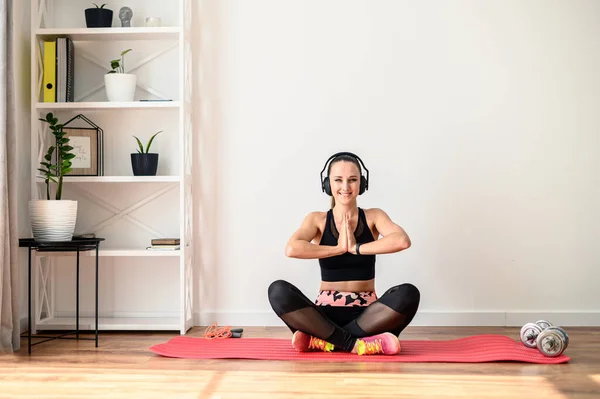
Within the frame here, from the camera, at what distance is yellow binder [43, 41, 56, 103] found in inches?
163

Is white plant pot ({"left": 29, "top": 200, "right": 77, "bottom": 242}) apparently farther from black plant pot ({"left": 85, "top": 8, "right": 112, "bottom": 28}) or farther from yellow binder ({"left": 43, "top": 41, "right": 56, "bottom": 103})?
black plant pot ({"left": 85, "top": 8, "right": 112, "bottom": 28})

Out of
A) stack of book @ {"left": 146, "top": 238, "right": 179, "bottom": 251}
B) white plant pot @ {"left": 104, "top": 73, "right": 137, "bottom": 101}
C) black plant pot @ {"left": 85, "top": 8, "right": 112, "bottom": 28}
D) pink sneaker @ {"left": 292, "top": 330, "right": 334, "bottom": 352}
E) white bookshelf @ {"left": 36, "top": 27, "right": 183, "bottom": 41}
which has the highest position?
black plant pot @ {"left": 85, "top": 8, "right": 112, "bottom": 28}

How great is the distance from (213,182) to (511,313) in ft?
6.29

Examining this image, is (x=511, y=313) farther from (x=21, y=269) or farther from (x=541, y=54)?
(x=21, y=269)

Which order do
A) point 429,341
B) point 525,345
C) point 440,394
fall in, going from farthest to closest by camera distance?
point 429,341 → point 525,345 → point 440,394

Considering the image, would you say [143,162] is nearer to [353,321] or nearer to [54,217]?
[54,217]

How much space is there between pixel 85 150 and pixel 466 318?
2419 millimetres

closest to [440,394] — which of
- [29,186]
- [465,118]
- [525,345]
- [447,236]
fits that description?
[525,345]

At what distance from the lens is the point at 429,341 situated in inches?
148

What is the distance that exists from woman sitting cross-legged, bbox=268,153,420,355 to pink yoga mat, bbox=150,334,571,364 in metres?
0.09

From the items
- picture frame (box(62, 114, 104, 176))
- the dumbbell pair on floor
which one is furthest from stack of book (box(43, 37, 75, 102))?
the dumbbell pair on floor

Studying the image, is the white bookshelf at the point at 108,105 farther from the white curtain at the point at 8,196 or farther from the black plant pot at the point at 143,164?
the white curtain at the point at 8,196

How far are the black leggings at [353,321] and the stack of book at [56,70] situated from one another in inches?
69.0

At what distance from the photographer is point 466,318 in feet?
14.1
